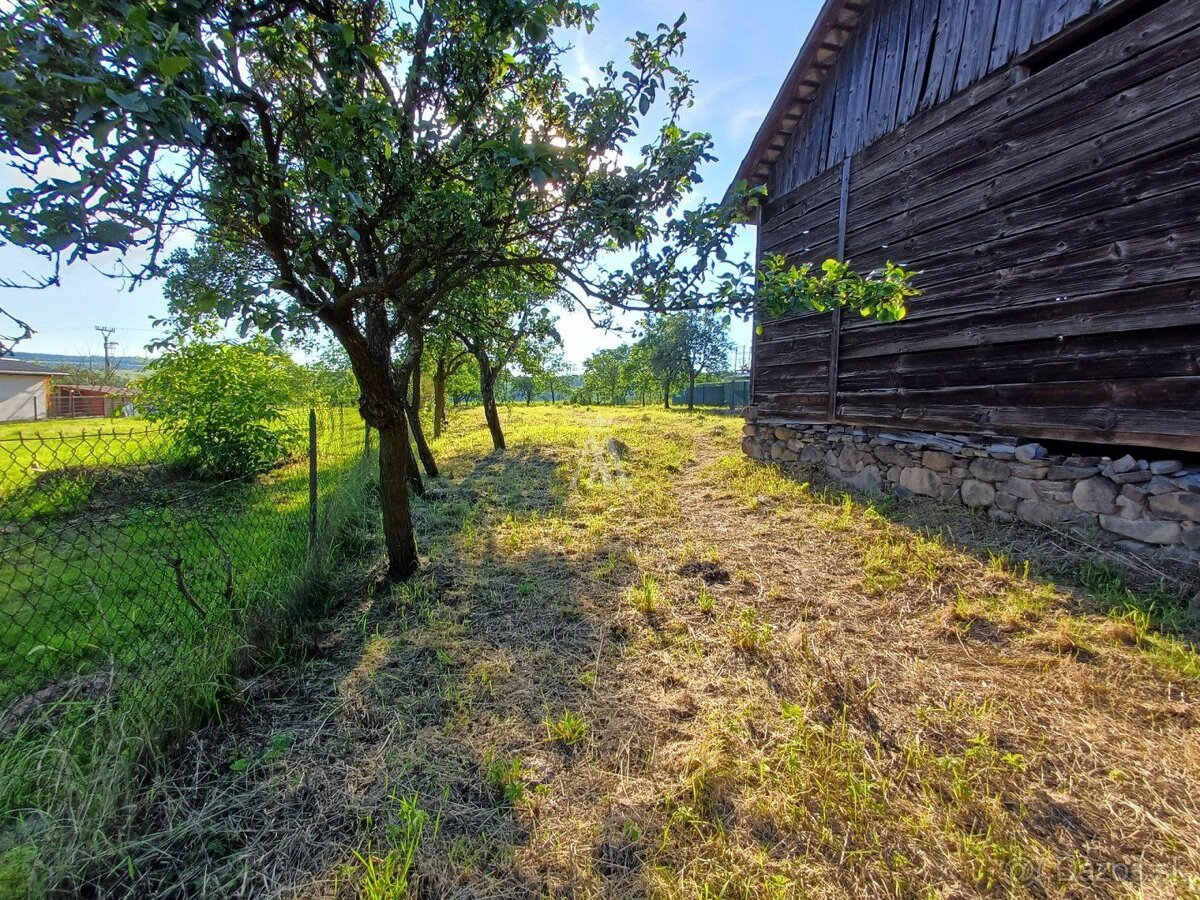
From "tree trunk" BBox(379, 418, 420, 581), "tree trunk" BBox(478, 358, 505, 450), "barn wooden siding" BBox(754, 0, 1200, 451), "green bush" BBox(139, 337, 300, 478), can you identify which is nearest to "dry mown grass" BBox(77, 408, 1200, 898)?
"tree trunk" BBox(379, 418, 420, 581)

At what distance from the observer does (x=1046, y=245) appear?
4.31 meters

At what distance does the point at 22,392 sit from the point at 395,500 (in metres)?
36.6

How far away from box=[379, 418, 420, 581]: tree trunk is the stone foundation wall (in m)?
5.56

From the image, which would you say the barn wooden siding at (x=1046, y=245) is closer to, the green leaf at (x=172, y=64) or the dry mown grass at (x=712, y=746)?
the dry mown grass at (x=712, y=746)

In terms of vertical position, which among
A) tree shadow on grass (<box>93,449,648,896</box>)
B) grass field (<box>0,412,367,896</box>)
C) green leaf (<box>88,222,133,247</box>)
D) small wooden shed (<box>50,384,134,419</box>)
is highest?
green leaf (<box>88,222,133,247</box>)

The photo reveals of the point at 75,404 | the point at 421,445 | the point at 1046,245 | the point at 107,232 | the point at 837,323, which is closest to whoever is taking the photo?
the point at 107,232

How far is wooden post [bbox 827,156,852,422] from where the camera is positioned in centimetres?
641

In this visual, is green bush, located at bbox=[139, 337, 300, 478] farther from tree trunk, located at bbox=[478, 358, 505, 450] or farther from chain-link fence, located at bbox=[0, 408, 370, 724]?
tree trunk, located at bbox=[478, 358, 505, 450]

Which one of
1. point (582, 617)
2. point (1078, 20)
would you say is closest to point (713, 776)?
point (582, 617)

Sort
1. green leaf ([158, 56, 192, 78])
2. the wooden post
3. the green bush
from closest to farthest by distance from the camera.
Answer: green leaf ([158, 56, 192, 78]) → the wooden post → the green bush

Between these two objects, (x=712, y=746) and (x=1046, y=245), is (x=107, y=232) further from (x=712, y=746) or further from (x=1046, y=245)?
(x=1046, y=245)

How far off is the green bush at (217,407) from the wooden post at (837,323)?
8.57m

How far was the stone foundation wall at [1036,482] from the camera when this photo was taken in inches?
139

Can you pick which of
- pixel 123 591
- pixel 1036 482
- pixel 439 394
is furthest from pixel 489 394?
pixel 1036 482
